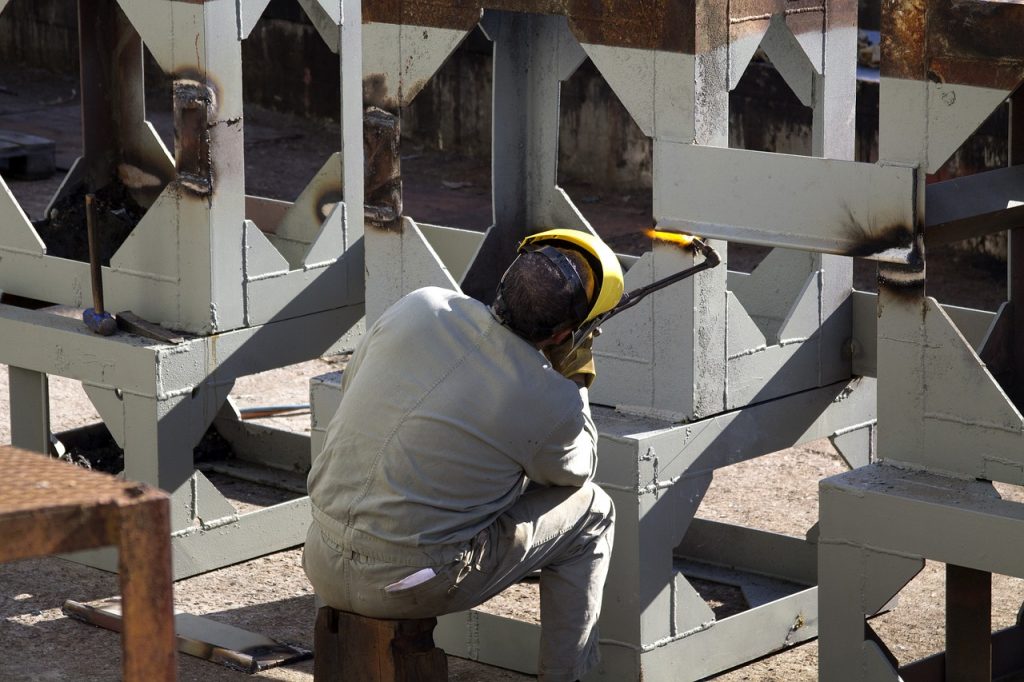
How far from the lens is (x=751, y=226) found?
4367 millimetres

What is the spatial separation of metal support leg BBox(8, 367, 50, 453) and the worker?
7.31 ft

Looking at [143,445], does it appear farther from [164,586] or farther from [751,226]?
[164,586]

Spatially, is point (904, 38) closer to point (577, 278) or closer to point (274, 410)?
point (577, 278)

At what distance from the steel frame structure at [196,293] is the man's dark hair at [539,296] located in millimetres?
1962

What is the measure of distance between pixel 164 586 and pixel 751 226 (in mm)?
2450

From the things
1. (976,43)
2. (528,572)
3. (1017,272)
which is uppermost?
(976,43)

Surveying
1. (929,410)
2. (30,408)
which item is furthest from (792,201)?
(30,408)

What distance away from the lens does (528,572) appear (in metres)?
4.29

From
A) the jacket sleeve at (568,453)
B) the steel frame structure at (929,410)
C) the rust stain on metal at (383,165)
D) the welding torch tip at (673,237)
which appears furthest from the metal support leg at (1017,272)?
the rust stain on metal at (383,165)

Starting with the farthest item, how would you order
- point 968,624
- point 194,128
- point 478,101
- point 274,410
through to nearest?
point 478,101 < point 274,410 < point 194,128 < point 968,624

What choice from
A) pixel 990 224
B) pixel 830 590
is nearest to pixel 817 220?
pixel 990 224

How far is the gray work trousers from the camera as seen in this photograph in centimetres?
406

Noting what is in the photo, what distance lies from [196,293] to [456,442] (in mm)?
2092

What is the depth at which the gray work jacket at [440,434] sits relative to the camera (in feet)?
13.1
